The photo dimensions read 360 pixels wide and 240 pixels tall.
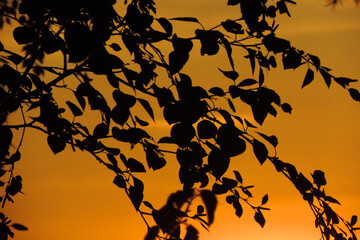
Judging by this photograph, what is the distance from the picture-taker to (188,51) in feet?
6.45

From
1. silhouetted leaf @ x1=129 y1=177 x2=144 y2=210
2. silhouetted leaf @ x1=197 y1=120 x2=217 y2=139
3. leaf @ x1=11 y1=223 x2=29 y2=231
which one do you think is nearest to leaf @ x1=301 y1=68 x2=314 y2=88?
silhouetted leaf @ x1=197 y1=120 x2=217 y2=139

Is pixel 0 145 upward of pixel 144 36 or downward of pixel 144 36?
downward

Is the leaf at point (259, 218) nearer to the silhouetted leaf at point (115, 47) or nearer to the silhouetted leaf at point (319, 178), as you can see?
the silhouetted leaf at point (319, 178)

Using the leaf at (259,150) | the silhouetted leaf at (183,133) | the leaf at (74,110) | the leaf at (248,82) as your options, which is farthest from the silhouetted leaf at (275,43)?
the leaf at (74,110)

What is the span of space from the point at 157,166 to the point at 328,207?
911 millimetres

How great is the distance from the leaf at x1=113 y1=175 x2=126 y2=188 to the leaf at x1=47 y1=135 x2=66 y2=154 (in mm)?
348

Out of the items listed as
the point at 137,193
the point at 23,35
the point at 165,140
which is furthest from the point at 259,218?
the point at 23,35

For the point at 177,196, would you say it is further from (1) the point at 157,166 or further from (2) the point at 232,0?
(2) the point at 232,0

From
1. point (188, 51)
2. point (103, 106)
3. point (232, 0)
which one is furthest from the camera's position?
point (103, 106)

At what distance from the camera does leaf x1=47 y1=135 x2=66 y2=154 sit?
249cm

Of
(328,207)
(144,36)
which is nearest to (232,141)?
(144,36)

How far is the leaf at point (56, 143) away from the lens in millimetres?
2492

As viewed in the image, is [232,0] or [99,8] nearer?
[99,8]

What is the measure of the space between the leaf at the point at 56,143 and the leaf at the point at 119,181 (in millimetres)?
348
